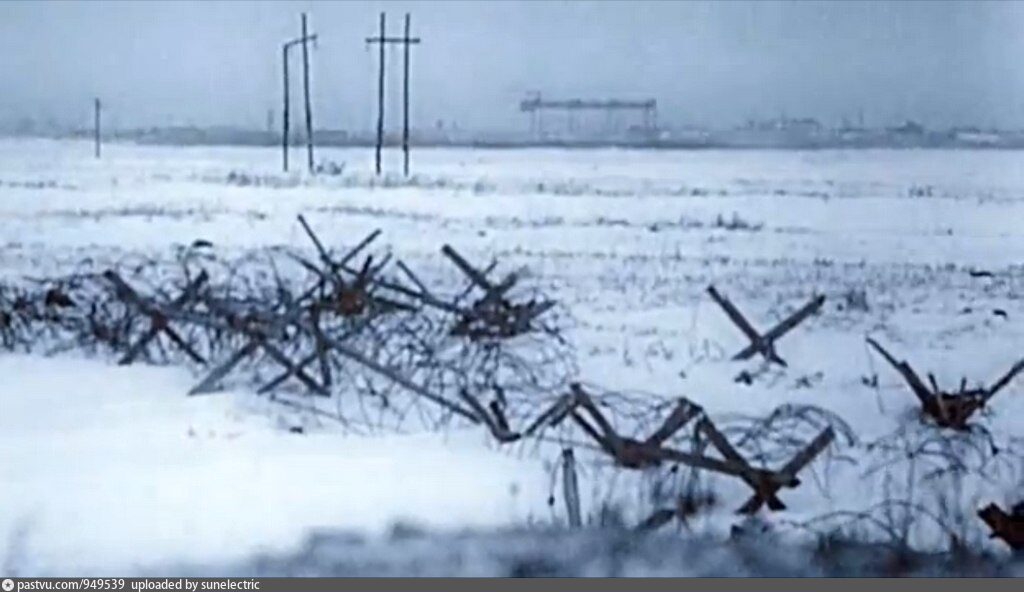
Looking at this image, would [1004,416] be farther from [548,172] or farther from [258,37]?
[258,37]

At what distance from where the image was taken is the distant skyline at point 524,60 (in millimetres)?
2979

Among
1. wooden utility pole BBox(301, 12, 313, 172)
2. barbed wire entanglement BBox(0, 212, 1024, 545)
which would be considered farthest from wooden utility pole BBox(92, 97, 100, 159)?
wooden utility pole BBox(301, 12, 313, 172)

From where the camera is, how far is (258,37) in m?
3.00

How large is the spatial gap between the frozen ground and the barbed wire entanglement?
0.03m

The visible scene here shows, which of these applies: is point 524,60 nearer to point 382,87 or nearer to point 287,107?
point 382,87

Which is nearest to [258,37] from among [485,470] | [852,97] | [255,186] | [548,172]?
[255,186]

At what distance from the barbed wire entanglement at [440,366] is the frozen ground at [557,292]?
30mm

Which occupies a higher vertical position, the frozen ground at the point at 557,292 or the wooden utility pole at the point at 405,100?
the wooden utility pole at the point at 405,100

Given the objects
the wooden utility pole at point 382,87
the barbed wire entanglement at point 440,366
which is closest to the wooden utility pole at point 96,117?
the barbed wire entanglement at point 440,366

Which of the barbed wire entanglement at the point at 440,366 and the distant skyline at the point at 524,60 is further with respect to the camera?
the distant skyline at the point at 524,60

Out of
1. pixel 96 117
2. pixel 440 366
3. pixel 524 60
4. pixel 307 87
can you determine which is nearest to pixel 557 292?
pixel 440 366

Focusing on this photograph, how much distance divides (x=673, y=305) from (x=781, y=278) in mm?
201

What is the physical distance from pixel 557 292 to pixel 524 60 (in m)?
0.42

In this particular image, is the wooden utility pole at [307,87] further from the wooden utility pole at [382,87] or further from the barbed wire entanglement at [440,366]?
the barbed wire entanglement at [440,366]
